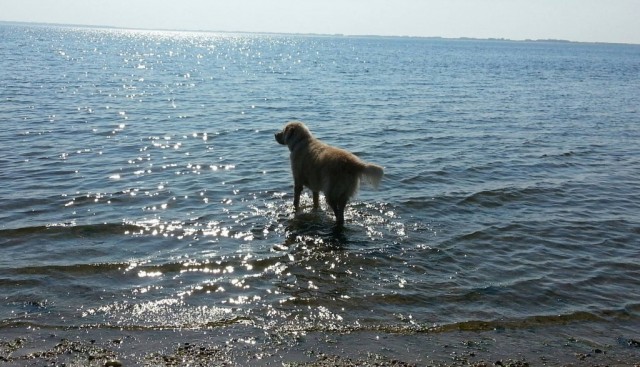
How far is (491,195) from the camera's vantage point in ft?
40.4

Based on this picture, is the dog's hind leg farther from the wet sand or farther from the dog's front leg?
the wet sand

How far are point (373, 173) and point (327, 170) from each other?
0.96 metres

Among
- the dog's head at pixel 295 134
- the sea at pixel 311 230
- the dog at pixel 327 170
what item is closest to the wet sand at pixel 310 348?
→ the sea at pixel 311 230

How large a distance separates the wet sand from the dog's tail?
3456 mm

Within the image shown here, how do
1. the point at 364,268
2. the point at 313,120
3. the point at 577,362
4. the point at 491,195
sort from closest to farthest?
1. the point at 577,362
2. the point at 364,268
3. the point at 491,195
4. the point at 313,120

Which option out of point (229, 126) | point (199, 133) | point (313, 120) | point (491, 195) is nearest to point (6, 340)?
point (491, 195)

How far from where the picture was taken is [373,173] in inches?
366

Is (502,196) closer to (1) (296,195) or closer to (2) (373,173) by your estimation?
(2) (373,173)

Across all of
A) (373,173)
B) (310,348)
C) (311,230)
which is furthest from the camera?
(311,230)

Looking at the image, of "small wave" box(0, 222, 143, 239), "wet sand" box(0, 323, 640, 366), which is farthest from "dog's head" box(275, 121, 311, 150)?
"wet sand" box(0, 323, 640, 366)

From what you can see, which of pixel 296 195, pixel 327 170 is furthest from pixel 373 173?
pixel 296 195

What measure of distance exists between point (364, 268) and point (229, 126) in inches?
547

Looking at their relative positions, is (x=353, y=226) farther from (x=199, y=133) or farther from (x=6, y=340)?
(x=199, y=133)

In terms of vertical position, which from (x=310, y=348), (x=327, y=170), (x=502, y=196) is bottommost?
(x=310, y=348)
